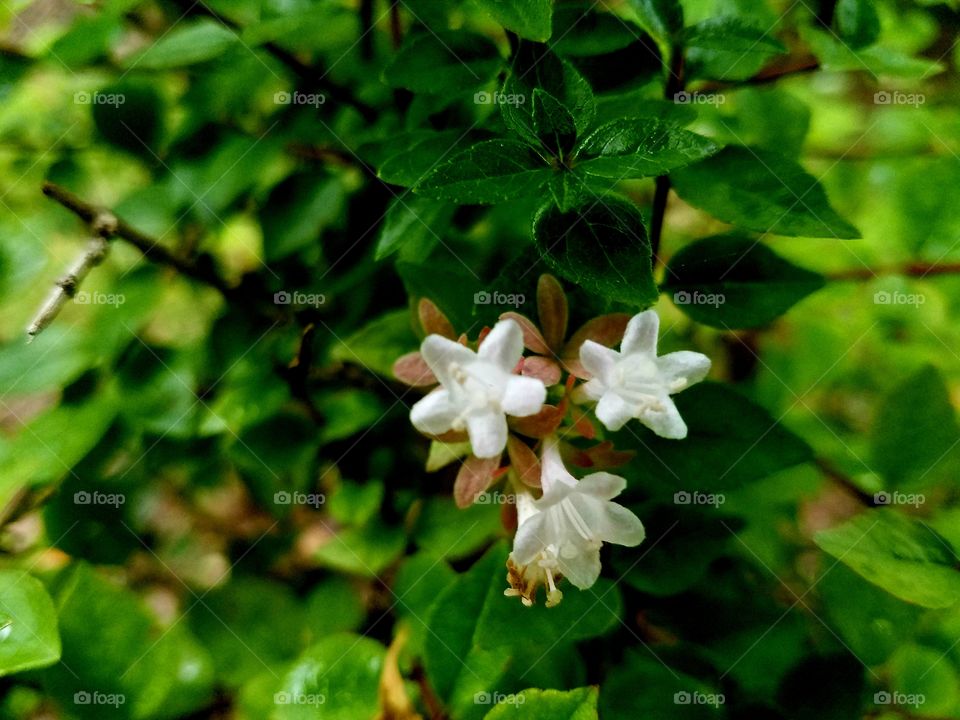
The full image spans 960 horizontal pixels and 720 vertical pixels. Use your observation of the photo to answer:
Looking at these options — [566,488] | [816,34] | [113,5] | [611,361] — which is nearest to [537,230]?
[611,361]

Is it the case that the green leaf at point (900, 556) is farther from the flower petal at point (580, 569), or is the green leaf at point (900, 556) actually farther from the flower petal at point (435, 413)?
the flower petal at point (435, 413)

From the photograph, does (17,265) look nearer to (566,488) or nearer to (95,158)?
(95,158)

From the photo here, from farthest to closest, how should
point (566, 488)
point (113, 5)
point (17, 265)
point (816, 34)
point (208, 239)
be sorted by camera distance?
point (208, 239)
point (17, 265)
point (113, 5)
point (816, 34)
point (566, 488)

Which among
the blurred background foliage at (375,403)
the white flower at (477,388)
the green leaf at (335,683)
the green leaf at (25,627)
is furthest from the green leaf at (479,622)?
the green leaf at (25,627)

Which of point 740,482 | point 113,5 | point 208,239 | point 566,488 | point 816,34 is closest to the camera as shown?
point 566,488

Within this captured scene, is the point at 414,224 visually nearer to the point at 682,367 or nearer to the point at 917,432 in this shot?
the point at 682,367

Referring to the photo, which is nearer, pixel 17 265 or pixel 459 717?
pixel 459 717
